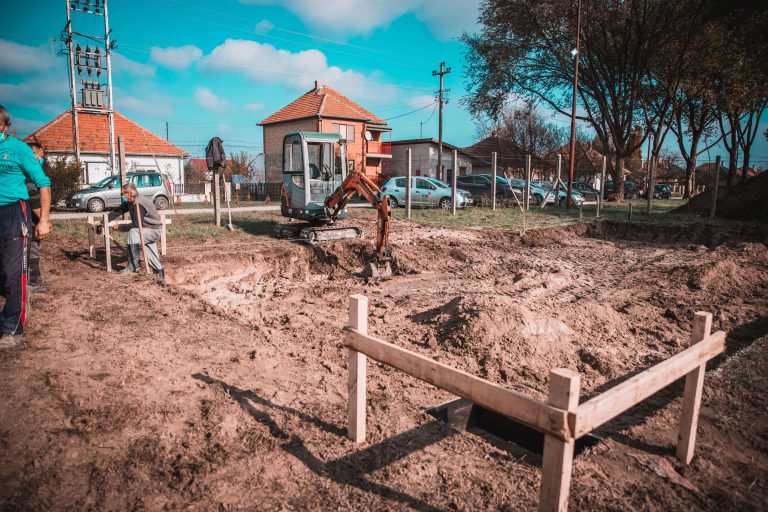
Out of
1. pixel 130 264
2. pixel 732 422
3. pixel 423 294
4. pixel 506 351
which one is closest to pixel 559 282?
pixel 423 294

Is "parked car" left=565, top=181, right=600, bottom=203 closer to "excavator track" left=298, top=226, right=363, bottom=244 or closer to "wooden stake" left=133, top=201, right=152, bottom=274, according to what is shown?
"excavator track" left=298, top=226, right=363, bottom=244

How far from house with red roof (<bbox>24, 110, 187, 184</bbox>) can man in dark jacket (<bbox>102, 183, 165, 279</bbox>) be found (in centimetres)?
2342

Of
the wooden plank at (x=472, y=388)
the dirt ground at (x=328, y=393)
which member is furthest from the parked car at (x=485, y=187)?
the wooden plank at (x=472, y=388)

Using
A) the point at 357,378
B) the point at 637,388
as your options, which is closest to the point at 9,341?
the point at 357,378

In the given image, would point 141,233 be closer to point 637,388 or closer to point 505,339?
point 505,339

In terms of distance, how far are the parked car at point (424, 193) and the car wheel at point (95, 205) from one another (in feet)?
36.6

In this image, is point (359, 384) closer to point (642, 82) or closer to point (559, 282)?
point (559, 282)

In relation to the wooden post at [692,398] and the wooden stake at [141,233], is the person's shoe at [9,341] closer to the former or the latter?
the wooden stake at [141,233]

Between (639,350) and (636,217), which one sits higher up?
(636,217)

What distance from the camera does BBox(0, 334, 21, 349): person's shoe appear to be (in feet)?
14.3

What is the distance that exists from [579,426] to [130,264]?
789 centimetres

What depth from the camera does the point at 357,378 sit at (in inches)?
126

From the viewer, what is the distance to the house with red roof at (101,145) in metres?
30.0

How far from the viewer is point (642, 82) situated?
2650cm
